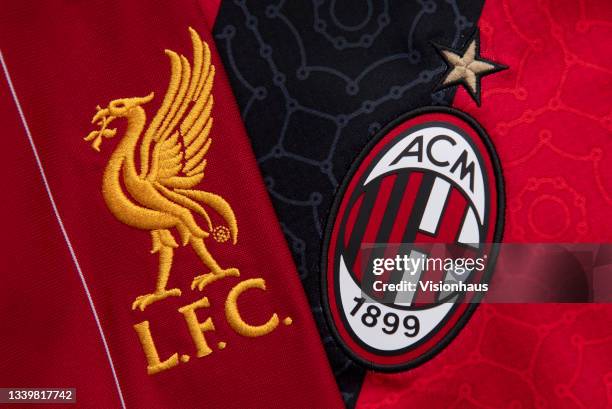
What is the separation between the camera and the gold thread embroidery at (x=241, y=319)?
853 millimetres

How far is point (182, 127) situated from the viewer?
2.80 feet

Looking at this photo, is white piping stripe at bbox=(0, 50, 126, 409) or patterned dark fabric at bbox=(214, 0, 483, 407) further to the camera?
patterned dark fabric at bbox=(214, 0, 483, 407)

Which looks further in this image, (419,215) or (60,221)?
(419,215)

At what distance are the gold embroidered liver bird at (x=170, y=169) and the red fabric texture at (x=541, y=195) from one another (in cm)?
35

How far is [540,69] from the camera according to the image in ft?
3.04

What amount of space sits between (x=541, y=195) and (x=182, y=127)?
56cm

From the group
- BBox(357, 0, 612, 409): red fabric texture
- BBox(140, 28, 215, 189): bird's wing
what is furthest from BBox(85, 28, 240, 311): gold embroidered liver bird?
BBox(357, 0, 612, 409): red fabric texture

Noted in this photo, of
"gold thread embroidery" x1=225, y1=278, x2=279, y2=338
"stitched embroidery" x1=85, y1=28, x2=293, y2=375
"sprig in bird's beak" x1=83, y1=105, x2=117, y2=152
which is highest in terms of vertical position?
"sprig in bird's beak" x1=83, y1=105, x2=117, y2=152

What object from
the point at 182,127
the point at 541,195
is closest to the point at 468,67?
the point at 541,195

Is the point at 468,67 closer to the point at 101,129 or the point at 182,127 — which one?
the point at 182,127

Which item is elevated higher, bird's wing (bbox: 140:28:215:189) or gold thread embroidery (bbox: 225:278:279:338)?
bird's wing (bbox: 140:28:215:189)

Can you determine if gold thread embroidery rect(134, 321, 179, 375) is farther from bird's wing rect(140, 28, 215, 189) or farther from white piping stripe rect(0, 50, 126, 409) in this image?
bird's wing rect(140, 28, 215, 189)

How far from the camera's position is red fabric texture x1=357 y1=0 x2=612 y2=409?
90 cm

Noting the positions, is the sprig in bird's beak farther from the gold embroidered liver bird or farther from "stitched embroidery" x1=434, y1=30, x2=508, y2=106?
"stitched embroidery" x1=434, y1=30, x2=508, y2=106
